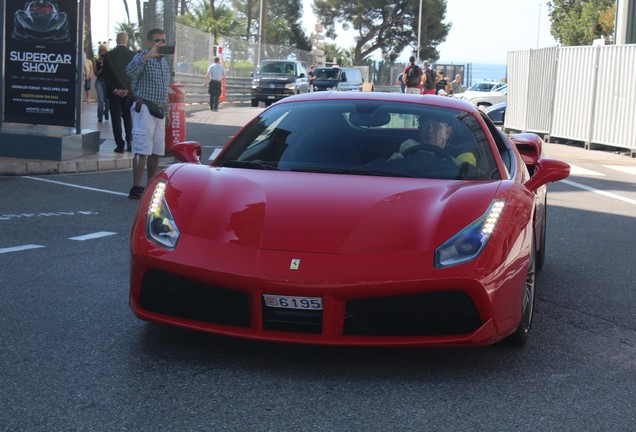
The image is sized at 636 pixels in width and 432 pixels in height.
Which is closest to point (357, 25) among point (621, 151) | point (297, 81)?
point (297, 81)

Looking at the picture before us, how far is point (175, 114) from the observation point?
15.7 metres

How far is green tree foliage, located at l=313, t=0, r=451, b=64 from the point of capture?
290 feet

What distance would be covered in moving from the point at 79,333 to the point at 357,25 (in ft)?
283

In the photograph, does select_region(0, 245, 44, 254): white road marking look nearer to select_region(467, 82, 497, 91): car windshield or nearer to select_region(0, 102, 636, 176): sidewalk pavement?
select_region(0, 102, 636, 176): sidewalk pavement

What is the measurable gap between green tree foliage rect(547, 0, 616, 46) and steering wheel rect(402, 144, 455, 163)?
197 ft

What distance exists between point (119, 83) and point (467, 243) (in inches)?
438

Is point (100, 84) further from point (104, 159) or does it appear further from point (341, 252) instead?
point (341, 252)

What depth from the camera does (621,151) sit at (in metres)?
22.0

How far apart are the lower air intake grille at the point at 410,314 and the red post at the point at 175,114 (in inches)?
A: 456

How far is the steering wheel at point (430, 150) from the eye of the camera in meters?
5.53

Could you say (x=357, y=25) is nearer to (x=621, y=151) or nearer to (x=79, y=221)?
(x=621, y=151)

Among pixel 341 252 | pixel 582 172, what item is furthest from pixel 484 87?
pixel 341 252

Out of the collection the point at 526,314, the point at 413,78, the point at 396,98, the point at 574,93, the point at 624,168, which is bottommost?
the point at 624,168

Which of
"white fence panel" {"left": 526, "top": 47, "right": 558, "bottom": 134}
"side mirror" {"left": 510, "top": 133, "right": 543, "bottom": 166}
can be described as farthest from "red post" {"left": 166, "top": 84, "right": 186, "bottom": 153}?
"white fence panel" {"left": 526, "top": 47, "right": 558, "bottom": 134}
